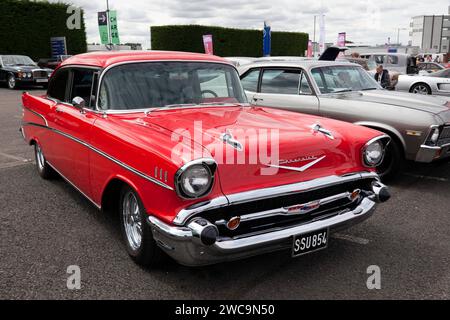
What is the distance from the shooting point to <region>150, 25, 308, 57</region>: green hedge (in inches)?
1185

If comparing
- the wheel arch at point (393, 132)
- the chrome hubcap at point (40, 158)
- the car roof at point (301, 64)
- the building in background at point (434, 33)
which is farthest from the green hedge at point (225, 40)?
the building in background at point (434, 33)

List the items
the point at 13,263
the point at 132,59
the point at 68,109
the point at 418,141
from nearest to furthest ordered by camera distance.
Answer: the point at 13,263
the point at 132,59
the point at 68,109
the point at 418,141

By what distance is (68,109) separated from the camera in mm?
4230

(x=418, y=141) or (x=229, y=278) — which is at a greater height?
(x=418, y=141)

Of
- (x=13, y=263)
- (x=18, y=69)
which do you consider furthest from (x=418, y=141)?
(x=18, y=69)

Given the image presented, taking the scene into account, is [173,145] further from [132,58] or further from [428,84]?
[428,84]

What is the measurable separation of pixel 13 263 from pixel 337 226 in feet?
7.85

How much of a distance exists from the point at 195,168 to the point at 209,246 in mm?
466

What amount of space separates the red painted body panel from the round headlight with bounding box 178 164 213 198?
0.18 feet

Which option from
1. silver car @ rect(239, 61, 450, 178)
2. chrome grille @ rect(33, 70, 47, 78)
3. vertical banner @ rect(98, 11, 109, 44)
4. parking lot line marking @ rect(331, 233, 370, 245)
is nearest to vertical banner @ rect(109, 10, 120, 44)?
vertical banner @ rect(98, 11, 109, 44)

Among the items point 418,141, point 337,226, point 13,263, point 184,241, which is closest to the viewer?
point 184,241

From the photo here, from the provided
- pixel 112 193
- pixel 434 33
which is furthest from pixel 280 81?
pixel 434 33

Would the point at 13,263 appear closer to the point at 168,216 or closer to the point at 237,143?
the point at 168,216

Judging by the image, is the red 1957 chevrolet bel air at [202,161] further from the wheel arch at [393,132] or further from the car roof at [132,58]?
the wheel arch at [393,132]
